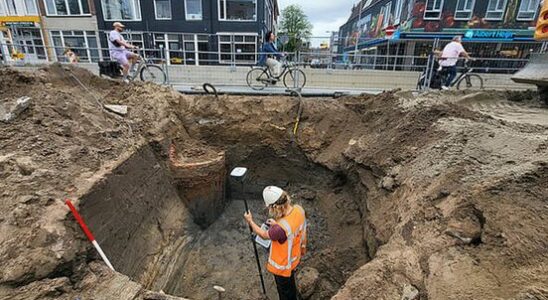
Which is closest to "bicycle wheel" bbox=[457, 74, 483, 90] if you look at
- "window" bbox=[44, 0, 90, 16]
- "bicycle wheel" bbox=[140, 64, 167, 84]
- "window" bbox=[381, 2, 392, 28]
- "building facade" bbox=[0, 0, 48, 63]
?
"bicycle wheel" bbox=[140, 64, 167, 84]

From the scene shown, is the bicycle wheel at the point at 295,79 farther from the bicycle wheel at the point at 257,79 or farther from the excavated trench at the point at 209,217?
the excavated trench at the point at 209,217

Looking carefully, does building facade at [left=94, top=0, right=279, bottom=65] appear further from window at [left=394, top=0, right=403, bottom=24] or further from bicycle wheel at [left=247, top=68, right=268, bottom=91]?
window at [left=394, top=0, right=403, bottom=24]

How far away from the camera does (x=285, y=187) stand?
23.4 ft

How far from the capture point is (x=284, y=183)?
717 cm

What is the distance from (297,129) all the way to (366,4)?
105ft

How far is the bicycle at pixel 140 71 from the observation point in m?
8.27

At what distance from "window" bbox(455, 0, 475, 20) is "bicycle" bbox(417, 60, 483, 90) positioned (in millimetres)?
11257

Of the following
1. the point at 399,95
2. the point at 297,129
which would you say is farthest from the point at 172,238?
the point at 399,95

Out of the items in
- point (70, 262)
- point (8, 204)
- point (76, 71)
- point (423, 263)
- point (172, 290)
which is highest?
point (76, 71)

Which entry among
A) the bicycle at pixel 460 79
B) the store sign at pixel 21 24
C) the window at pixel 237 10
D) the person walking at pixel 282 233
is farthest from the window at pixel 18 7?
the person walking at pixel 282 233

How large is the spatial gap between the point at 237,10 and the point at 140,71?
12.2m

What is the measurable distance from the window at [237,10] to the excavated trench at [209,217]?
1450 cm

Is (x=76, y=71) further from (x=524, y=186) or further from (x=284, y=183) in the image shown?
(x=524, y=186)

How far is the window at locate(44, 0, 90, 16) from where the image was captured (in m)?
19.6
